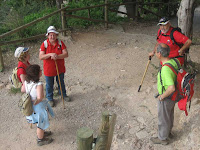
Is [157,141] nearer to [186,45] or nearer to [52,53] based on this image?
[186,45]

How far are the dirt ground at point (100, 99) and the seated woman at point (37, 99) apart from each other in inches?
10.1

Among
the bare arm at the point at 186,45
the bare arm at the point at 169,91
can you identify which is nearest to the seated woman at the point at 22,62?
the bare arm at the point at 169,91

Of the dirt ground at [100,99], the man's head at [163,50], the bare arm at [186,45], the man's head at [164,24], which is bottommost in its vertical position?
the dirt ground at [100,99]

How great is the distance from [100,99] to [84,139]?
9.54ft

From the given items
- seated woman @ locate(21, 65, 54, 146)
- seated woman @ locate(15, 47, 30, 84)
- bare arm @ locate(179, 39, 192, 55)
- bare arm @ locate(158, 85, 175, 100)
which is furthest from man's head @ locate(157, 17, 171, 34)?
seated woman @ locate(15, 47, 30, 84)

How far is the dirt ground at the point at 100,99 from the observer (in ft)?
12.3

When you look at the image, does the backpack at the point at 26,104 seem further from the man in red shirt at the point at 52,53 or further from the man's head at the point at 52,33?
the man's head at the point at 52,33

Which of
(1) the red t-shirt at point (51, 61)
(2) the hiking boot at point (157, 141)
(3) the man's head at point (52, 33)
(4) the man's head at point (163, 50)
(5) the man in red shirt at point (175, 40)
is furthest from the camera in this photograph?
(1) the red t-shirt at point (51, 61)

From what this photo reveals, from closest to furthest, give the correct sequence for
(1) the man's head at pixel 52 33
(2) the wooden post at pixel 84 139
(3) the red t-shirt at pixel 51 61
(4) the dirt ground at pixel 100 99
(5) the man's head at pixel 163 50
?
(2) the wooden post at pixel 84 139
(5) the man's head at pixel 163 50
(4) the dirt ground at pixel 100 99
(1) the man's head at pixel 52 33
(3) the red t-shirt at pixel 51 61

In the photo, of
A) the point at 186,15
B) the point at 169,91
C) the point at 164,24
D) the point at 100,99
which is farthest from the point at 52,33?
the point at 186,15

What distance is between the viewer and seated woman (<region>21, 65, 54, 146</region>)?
3193mm

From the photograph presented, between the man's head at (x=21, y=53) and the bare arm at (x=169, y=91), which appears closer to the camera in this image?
the bare arm at (x=169, y=91)

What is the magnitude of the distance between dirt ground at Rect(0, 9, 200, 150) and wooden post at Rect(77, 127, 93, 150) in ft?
4.99

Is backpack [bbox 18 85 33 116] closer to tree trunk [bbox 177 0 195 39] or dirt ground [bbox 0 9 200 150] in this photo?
dirt ground [bbox 0 9 200 150]
